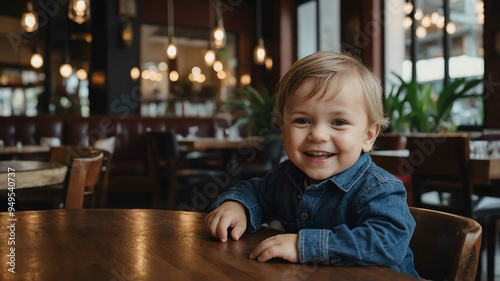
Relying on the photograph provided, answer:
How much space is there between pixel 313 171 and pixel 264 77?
27.4ft

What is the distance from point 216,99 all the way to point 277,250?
981 centimetres

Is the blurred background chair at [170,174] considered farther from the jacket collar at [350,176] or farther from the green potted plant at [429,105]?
the jacket collar at [350,176]

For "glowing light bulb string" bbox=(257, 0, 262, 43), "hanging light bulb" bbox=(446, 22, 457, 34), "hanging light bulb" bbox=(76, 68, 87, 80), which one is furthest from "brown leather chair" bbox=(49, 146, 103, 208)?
"hanging light bulb" bbox=(76, 68, 87, 80)

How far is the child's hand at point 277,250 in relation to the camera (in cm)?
56

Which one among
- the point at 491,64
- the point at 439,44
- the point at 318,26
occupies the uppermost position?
the point at 318,26

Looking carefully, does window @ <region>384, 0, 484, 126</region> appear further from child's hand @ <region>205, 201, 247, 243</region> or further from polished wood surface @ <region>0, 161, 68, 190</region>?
child's hand @ <region>205, 201, 247, 243</region>

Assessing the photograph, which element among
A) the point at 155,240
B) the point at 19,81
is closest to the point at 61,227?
the point at 155,240

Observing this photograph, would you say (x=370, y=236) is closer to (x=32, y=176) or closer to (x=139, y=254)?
(x=139, y=254)

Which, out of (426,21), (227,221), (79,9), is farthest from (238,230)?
(426,21)

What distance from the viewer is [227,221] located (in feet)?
2.37

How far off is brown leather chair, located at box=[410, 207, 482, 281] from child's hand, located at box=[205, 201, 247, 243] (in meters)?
0.34

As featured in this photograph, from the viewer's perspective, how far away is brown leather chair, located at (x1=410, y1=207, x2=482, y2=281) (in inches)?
26.2

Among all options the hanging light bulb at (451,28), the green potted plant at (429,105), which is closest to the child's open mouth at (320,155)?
the green potted plant at (429,105)

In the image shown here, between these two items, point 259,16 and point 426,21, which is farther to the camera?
point 259,16
